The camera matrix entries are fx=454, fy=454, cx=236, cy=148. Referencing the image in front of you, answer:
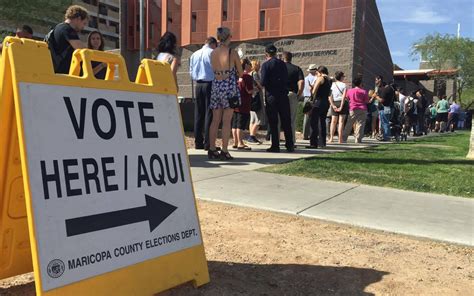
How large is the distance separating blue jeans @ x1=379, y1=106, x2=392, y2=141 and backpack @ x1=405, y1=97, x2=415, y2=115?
2.28 m

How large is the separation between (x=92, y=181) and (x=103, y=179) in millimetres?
65

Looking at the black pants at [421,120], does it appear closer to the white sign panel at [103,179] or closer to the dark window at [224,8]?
the dark window at [224,8]

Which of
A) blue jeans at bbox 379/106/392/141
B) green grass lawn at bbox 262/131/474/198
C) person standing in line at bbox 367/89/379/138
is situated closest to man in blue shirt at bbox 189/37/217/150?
green grass lawn at bbox 262/131/474/198

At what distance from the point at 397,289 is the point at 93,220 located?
70.6 inches

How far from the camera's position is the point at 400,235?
3658 millimetres

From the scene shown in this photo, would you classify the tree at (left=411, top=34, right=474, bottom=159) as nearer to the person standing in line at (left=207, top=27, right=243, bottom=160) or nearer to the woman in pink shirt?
the woman in pink shirt

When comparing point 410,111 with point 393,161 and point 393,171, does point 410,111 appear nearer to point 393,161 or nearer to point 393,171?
point 393,161

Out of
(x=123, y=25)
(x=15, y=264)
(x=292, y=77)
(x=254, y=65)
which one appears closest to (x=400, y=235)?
(x=15, y=264)

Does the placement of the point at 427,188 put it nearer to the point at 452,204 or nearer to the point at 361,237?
the point at 452,204

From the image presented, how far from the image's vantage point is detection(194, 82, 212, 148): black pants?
7.89 metres

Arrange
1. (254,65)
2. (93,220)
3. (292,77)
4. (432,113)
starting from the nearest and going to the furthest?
(93,220), (292,77), (254,65), (432,113)

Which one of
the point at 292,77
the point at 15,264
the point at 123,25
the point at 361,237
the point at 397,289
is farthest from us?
the point at 123,25

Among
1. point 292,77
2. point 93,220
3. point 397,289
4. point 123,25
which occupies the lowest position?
point 397,289

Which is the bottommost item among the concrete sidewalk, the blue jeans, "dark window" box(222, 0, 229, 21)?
the concrete sidewalk
